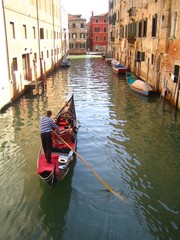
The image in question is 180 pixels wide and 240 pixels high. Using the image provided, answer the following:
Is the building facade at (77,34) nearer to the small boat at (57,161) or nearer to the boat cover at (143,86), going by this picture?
the boat cover at (143,86)

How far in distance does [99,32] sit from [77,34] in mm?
5251

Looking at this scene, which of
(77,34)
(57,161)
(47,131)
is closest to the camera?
(47,131)

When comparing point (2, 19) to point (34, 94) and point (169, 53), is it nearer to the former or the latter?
point (34, 94)

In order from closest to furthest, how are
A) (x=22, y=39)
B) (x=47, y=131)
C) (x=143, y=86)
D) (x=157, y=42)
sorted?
(x=47, y=131) < (x=157, y=42) < (x=143, y=86) < (x=22, y=39)

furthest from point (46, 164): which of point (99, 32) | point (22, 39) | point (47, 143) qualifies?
point (99, 32)

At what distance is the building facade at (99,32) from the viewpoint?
5843 cm

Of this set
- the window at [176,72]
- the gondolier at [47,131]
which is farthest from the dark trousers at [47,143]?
the window at [176,72]

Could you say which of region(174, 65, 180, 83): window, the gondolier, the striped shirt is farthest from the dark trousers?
region(174, 65, 180, 83): window

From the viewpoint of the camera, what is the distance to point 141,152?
887cm

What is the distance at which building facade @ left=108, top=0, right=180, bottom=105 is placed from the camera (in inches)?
541

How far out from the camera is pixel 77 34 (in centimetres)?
5722

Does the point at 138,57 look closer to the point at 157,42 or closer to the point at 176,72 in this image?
the point at 157,42

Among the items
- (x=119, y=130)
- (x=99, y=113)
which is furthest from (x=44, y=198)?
(x=99, y=113)

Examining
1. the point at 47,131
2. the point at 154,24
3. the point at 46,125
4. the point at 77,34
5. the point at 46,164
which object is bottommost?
the point at 46,164
